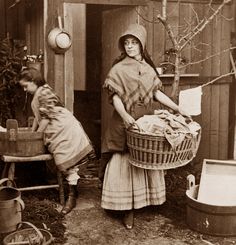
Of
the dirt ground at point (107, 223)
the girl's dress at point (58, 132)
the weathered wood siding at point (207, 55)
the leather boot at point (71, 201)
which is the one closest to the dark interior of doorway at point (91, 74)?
the weathered wood siding at point (207, 55)

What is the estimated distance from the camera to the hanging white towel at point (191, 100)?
6.85 m

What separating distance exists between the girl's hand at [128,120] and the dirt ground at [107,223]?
1.18 meters

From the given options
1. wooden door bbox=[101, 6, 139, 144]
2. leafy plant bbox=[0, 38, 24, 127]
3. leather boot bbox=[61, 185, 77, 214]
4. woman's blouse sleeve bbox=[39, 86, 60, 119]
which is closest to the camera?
woman's blouse sleeve bbox=[39, 86, 60, 119]

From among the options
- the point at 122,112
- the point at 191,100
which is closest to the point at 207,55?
the point at 191,100

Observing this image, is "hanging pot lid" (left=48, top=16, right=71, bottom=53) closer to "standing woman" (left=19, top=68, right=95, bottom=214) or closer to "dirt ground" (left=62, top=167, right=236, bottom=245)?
"standing woman" (left=19, top=68, right=95, bottom=214)

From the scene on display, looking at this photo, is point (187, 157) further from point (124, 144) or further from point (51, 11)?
point (51, 11)

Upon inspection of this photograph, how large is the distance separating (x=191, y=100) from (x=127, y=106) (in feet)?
5.19

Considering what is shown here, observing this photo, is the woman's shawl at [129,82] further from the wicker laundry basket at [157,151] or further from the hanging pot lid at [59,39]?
the hanging pot lid at [59,39]

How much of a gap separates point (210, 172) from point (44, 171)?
98.2 inches

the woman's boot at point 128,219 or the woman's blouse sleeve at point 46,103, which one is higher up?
the woman's blouse sleeve at point 46,103

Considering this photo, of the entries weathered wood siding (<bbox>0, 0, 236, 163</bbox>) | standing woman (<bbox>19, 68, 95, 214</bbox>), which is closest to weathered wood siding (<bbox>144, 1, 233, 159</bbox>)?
weathered wood siding (<bbox>0, 0, 236, 163</bbox>)

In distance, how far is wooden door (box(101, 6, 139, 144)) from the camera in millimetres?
7188

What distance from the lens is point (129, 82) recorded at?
18.4 ft

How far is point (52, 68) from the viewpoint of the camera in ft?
21.7
